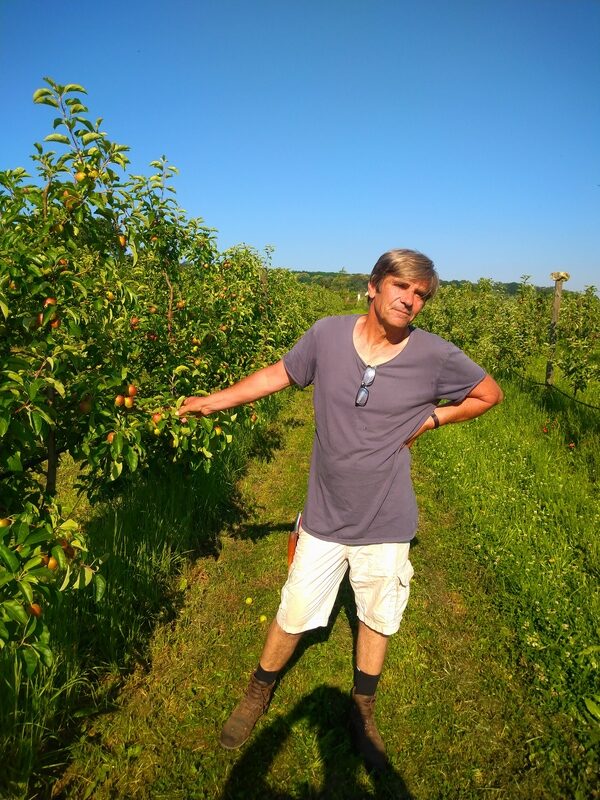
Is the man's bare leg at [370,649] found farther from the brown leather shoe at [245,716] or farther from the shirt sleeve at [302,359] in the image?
the shirt sleeve at [302,359]

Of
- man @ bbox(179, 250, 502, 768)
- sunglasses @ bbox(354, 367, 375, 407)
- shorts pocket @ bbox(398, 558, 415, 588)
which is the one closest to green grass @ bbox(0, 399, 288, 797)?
man @ bbox(179, 250, 502, 768)

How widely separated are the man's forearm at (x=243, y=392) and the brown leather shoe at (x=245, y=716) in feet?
4.93

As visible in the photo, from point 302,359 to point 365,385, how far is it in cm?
36

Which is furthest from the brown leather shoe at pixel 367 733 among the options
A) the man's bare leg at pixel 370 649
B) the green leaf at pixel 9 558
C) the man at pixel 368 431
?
the green leaf at pixel 9 558

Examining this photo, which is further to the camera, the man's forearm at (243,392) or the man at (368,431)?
the man's forearm at (243,392)

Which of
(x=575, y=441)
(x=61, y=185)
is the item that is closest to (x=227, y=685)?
(x=61, y=185)

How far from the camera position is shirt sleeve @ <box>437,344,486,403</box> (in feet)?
7.20

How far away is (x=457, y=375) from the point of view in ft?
7.30

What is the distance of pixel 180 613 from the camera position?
135 inches

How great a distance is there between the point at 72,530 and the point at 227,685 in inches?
66.6

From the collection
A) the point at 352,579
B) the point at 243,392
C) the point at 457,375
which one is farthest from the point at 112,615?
the point at 457,375

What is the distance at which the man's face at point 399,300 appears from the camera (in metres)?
2.07

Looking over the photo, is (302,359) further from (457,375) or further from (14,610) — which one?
(14,610)

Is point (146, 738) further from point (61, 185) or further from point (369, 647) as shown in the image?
point (61, 185)
